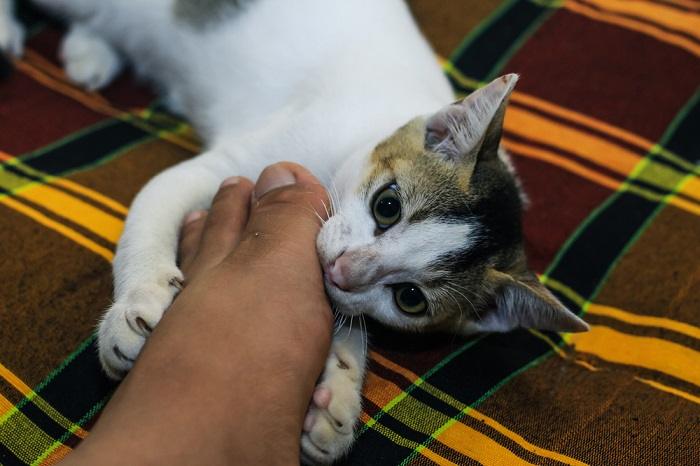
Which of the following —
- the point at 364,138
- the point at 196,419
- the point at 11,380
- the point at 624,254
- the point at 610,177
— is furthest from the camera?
the point at 610,177

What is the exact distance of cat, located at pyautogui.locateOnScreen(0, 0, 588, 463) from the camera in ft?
3.47

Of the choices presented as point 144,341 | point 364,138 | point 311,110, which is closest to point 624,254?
point 364,138

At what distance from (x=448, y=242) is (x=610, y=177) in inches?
28.1

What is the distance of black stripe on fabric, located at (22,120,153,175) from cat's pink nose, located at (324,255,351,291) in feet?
2.15

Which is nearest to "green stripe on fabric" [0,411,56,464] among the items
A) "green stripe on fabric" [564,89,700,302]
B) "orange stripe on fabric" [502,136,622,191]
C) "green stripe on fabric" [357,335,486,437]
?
"green stripe on fabric" [357,335,486,437]

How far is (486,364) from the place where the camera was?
1.14m

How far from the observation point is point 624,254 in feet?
4.75

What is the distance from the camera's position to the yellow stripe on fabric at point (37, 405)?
926mm

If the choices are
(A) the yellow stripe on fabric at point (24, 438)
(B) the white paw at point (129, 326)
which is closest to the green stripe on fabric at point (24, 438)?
(A) the yellow stripe on fabric at point (24, 438)

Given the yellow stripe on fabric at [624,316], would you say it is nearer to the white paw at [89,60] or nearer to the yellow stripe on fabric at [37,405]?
the yellow stripe on fabric at [37,405]

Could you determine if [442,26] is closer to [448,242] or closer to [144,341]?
[448,242]

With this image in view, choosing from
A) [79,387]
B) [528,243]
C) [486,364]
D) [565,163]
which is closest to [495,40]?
[565,163]

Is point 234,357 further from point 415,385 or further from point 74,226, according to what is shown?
point 74,226

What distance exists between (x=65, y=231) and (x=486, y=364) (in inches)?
29.8
